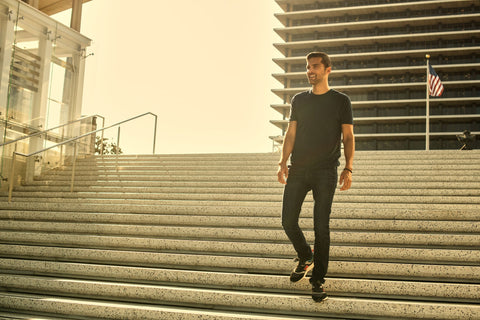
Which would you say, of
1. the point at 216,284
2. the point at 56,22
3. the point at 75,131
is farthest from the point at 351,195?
the point at 56,22

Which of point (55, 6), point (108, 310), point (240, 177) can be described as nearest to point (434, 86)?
point (55, 6)

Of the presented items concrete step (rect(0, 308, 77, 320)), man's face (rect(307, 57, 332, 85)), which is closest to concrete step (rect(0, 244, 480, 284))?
concrete step (rect(0, 308, 77, 320))

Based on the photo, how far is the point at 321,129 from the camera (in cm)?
355

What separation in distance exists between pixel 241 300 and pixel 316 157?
125cm

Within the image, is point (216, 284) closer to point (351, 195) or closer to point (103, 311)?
point (103, 311)

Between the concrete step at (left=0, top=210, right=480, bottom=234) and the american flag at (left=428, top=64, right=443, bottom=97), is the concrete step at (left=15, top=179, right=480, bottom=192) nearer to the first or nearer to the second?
the concrete step at (left=0, top=210, right=480, bottom=234)

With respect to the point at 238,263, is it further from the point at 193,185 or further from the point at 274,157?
the point at 274,157

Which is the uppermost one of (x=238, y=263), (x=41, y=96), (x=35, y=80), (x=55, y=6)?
(x=55, y=6)

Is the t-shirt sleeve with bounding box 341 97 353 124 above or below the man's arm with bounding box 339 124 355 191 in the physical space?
above

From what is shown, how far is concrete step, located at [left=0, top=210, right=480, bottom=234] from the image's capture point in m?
4.85

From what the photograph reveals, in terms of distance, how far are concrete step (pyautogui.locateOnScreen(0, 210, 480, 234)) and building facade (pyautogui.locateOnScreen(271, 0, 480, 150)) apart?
1494 inches

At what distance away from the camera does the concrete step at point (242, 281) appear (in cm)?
371

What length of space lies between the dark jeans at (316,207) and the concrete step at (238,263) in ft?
2.23

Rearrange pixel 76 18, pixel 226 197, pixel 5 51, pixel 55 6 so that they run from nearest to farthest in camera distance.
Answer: pixel 226 197, pixel 5 51, pixel 76 18, pixel 55 6
